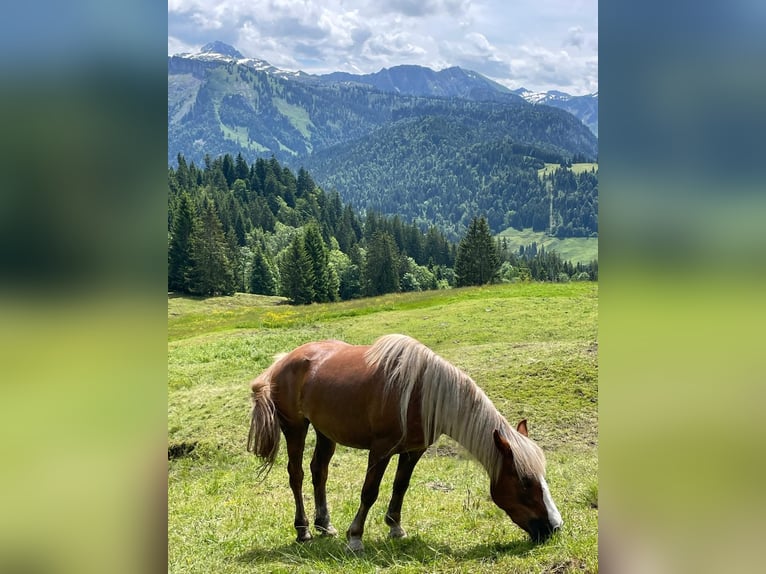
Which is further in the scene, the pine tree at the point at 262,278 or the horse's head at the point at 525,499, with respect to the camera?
the pine tree at the point at 262,278

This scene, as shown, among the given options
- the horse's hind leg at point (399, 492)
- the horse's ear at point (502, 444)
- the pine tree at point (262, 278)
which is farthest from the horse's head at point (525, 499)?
the pine tree at point (262, 278)

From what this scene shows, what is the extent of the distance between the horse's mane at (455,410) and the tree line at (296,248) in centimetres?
3333

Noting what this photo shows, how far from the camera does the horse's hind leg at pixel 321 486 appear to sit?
21.1 ft

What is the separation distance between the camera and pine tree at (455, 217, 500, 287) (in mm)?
54875

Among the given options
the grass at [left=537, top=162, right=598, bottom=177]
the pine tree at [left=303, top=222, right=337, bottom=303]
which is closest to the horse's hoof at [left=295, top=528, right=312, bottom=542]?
the pine tree at [left=303, top=222, right=337, bottom=303]

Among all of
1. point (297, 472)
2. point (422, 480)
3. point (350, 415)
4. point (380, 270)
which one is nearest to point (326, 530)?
point (297, 472)

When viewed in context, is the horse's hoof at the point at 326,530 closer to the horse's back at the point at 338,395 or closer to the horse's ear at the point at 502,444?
the horse's back at the point at 338,395
